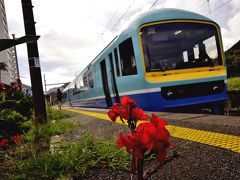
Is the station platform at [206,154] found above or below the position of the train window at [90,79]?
below

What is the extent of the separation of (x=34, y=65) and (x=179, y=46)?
11.6 feet

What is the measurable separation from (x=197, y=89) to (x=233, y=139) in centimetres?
459

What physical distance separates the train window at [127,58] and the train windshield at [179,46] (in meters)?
0.46

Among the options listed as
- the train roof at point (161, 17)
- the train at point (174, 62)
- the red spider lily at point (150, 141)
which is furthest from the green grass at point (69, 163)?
the train roof at point (161, 17)

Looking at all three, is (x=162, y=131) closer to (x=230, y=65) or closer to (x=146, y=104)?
(x=146, y=104)

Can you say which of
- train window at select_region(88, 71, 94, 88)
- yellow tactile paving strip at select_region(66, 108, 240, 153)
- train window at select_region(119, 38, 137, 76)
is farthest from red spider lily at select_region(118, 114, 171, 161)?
train window at select_region(88, 71, 94, 88)

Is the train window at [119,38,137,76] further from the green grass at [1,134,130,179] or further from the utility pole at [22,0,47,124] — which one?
the green grass at [1,134,130,179]

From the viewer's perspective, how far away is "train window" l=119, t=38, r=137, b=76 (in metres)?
7.38

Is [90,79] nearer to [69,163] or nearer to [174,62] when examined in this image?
[174,62]

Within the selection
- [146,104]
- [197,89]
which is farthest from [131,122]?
[197,89]

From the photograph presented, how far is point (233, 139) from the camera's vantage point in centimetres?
256

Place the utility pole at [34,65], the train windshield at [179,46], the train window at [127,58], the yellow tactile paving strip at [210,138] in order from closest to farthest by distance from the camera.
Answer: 1. the yellow tactile paving strip at [210,138]
2. the utility pole at [34,65]
3. the train windshield at [179,46]
4. the train window at [127,58]

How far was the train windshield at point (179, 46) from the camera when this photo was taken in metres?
7.03

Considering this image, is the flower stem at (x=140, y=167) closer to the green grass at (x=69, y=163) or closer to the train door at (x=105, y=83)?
the green grass at (x=69, y=163)
